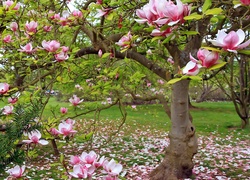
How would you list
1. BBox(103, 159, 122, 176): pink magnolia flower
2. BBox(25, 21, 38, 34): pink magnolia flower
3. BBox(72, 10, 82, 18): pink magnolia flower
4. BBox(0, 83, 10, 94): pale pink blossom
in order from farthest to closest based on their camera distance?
BBox(72, 10, 82, 18): pink magnolia flower, BBox(25, 21, 38, 34): pink magnolia flower, BBox(0, 83, 10, 94): pale pink blossom, BBox(103, 159, 122, 176): pink magnolia flower

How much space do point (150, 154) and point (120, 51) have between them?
4.82 m

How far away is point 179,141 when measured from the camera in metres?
4.21

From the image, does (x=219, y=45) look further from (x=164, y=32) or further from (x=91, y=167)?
(x=91, y=167)

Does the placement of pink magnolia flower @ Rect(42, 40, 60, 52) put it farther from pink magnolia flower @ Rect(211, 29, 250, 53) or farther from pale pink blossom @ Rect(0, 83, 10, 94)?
pink magnolia flower @ Rect(211, 29, 250, 53)

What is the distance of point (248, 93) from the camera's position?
32.7 feet

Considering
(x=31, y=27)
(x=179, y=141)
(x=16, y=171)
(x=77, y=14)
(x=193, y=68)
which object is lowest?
(x=179, y=141)

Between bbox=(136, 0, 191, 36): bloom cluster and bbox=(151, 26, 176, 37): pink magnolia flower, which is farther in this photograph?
bbox=(151, 26, 176, 37): pink magnolia flower

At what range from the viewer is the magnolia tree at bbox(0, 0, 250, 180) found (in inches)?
44.8

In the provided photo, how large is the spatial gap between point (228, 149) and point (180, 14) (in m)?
6.43

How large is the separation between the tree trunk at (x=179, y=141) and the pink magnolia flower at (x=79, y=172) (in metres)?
3.08

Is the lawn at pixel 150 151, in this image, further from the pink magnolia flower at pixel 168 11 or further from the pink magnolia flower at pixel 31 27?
the pink magnolia flower at pixel 168 11

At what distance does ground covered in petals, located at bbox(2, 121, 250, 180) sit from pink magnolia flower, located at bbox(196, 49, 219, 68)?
2.28 meters

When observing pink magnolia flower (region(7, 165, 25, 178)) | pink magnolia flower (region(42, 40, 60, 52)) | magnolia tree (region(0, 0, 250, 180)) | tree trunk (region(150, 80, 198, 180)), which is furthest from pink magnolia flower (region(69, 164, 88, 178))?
tree trunk (region(150, 80, 198, 180))

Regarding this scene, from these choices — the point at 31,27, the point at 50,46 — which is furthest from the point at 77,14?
the point at 50,46
